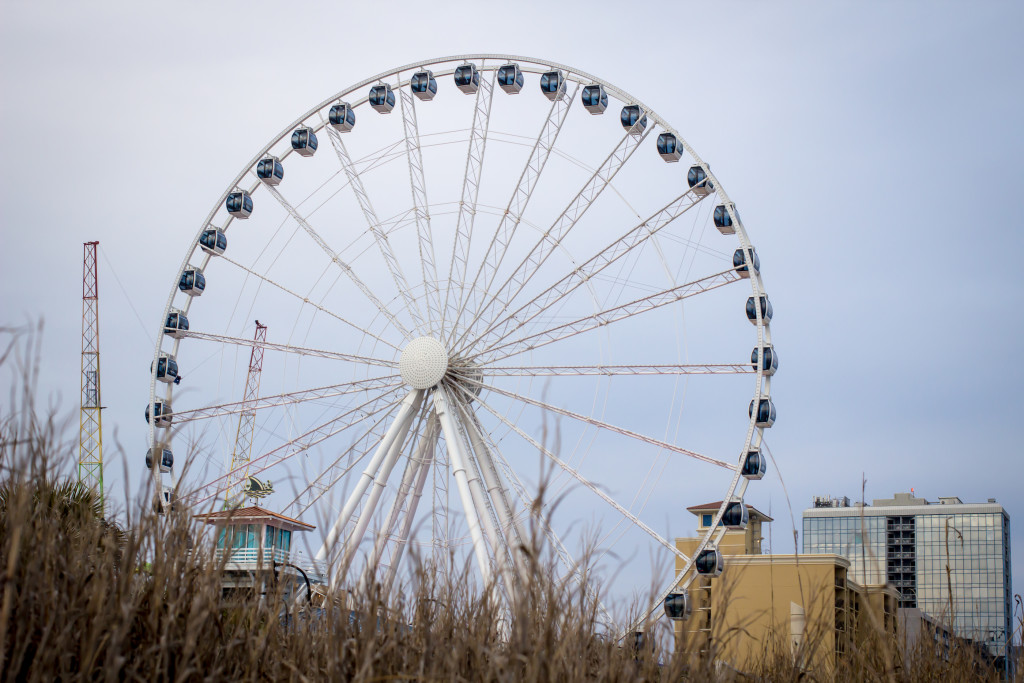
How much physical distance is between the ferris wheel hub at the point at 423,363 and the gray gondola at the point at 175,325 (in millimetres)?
6471

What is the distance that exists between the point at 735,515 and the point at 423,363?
27.2 ft

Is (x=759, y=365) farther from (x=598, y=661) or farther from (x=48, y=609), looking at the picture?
(x=48, y=609)

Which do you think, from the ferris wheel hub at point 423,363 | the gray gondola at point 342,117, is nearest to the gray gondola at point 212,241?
the gray gondola at point 342,117

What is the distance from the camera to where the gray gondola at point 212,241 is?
1218 inches

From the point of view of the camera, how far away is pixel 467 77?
30.3m

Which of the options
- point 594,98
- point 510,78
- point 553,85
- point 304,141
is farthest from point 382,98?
point 594,98

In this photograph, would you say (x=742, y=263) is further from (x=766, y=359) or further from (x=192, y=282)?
(x=192, y=282)

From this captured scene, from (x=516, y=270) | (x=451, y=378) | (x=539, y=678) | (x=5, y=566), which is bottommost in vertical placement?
(x=539, y=678)

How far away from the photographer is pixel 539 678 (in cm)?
714

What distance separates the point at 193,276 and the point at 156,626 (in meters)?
25.0

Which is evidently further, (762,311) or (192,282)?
(192,282)

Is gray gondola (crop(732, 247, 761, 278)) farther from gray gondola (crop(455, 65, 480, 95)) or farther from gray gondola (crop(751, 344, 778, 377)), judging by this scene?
gray gondola (crop(455, 65, 480, 95))

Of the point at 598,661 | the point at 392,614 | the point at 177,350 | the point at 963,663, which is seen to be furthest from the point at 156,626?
the point at 177,350

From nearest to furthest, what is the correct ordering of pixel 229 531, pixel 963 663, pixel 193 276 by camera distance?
pixel 229 531, pixel 963 663, pixel 193 276
